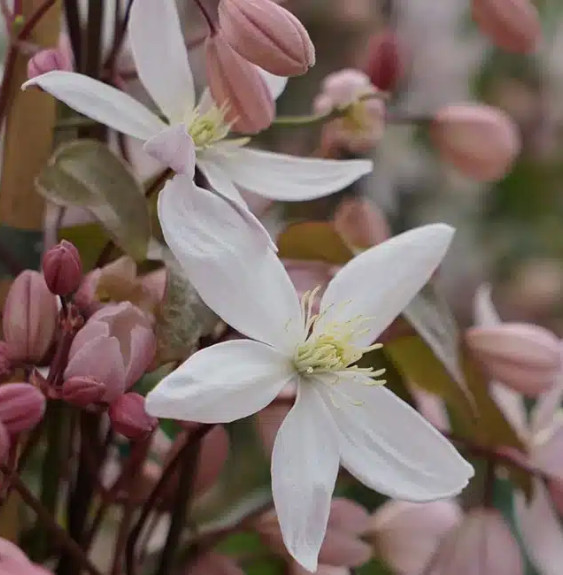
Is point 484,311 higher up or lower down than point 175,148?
lower down

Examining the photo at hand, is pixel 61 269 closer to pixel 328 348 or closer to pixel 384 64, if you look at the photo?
pixel 328 348

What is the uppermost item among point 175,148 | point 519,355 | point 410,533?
point 175,148

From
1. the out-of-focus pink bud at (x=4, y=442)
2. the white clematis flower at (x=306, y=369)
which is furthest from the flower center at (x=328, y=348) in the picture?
the out-of-focus pink bud at (x=4, y=442)

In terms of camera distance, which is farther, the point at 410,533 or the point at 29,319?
the point at 410,533

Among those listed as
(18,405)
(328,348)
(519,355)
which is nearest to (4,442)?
(18,405)

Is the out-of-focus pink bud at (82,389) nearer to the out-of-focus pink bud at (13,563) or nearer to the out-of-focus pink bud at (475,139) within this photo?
the out-of-focus pink bud at (13,563)

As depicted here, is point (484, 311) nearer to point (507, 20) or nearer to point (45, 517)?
point (507, 20)
